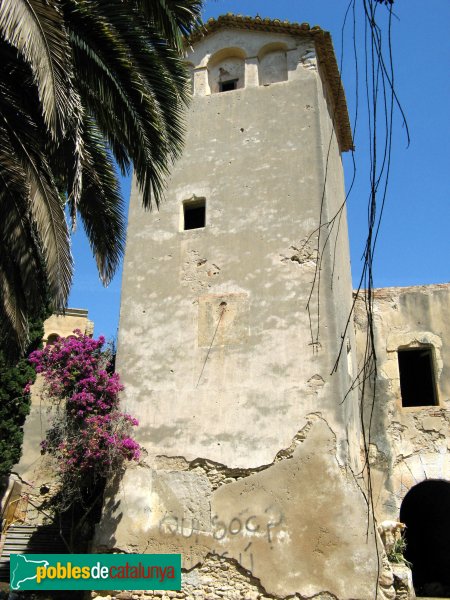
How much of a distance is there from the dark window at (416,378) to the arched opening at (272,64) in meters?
6.24

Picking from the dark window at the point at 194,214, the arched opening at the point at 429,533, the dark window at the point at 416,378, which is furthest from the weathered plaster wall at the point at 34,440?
the arched opening at the point at 429,533

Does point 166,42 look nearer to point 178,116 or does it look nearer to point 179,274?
point 178,116

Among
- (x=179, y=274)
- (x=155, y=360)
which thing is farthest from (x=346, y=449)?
(x=179, y=274)

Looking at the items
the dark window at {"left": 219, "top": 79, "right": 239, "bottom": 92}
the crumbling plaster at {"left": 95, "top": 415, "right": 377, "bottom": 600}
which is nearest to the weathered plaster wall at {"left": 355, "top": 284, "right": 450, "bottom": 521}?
the crumbling plaster at {"left": 95, "top": 415, "right": 377, "bottom": 600}

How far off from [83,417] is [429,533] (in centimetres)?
833

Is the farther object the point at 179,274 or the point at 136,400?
the point at 179,274

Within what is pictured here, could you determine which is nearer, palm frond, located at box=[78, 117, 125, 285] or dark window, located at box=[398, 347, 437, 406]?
palm frond, located at box=[78, 117, 125, 285]

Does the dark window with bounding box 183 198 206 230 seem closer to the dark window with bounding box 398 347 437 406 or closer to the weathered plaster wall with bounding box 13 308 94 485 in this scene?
the weathered plaster wall with bounding box 13 308 94 485

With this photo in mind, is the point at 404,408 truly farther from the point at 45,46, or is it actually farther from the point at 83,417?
the point at 45,46

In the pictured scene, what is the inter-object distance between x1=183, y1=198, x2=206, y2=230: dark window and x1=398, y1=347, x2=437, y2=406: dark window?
4.95 m

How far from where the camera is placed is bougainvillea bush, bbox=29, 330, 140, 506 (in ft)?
30.2

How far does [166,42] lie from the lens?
23.2 ft

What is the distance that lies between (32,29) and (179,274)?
19.6ft

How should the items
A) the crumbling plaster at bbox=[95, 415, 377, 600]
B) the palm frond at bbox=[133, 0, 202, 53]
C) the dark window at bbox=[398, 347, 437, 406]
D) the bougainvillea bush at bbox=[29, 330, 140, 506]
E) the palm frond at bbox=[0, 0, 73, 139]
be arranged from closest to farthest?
the palm frond at bbox=[0, 0, 73, 139], the palm frond at bbox=[133, 0, 202, 53], the crumbling plaster at bbox=[95, 415, 377, 600], the bougainvillea bush at bbox=[29, 330, 140, 506], the dark window at bbox=[398, 347, 437, 406]
